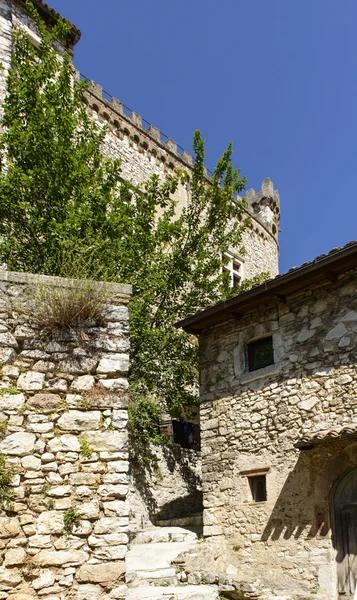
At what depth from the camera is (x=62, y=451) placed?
190 inches

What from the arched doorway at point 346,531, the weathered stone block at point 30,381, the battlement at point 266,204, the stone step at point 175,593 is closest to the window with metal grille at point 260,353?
the arched doorway at point 346,531

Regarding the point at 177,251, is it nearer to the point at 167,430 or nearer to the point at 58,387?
the point at 167,430

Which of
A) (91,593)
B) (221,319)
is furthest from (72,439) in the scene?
(221,319)

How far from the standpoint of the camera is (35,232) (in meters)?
11.8

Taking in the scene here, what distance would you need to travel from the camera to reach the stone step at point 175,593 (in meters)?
7.45

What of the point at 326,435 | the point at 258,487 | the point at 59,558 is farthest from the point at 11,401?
the point at 258,487

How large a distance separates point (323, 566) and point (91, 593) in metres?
5.14

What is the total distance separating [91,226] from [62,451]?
7348 millimetres

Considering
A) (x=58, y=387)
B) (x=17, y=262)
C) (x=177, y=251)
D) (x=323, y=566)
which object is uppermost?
(x=177, y=251)

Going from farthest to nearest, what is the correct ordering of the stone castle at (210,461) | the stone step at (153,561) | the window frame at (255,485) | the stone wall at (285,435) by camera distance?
the window frame at (255,485), the stone wall at (285,435), the stone step at (153,561), the stone castle at (210,461)

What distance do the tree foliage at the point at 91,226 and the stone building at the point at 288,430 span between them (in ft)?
6.71

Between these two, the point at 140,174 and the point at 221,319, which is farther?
the point at 140,174

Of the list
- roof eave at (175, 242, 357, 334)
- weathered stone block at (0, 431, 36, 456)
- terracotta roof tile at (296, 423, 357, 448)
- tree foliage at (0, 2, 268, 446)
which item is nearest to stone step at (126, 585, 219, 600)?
terracotta roof tile at (296, 423, 357, 448)

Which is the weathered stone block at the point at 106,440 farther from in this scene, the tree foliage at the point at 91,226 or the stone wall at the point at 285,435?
the tree foliage at the point at 91,226
